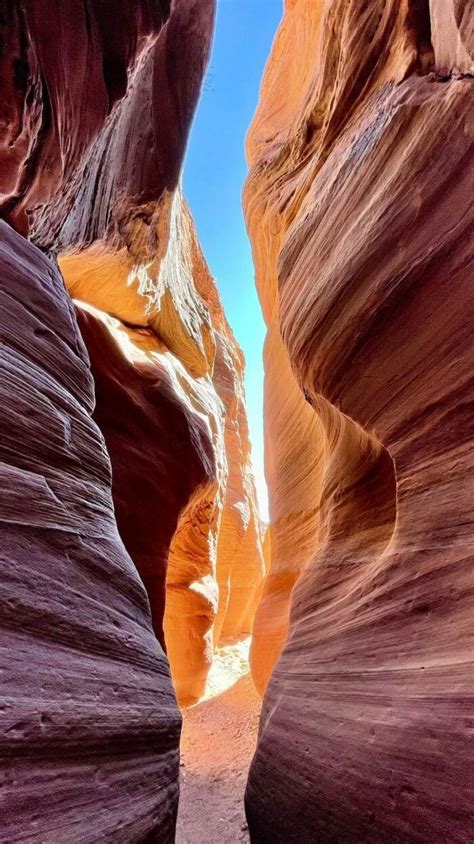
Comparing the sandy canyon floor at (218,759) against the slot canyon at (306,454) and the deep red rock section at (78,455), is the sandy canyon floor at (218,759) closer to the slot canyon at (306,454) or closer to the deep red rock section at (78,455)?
the slot canyon at (306,454)

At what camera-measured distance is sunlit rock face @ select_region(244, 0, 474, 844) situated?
5.64ft

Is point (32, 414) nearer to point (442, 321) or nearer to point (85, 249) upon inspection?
point (442, 321)

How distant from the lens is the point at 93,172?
4398 mm

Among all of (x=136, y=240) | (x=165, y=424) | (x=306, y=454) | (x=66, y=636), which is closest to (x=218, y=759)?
(x=306, y=454)

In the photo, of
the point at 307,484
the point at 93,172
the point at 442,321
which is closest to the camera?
the point at 442,321

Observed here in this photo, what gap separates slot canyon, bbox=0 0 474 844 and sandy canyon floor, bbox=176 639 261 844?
5 cm

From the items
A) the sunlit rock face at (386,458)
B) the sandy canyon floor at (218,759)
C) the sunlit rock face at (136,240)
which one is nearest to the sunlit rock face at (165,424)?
the sunlit rock face at (136,240)

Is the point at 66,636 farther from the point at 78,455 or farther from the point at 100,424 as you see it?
the point at 100,424

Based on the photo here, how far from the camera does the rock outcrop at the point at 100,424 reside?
4.66 ft

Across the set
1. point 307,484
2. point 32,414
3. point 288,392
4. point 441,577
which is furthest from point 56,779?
point 288,392

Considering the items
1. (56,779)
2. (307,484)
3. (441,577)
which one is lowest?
(56,779)

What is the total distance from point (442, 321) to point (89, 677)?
7.05ft

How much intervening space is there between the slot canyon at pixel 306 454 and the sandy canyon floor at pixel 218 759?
5 centimetres

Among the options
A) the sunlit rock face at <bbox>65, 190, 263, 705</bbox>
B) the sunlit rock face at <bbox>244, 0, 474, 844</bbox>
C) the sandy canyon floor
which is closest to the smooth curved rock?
the sunlit rock face at <bbox>244, 0, 474, 844</bbox>
